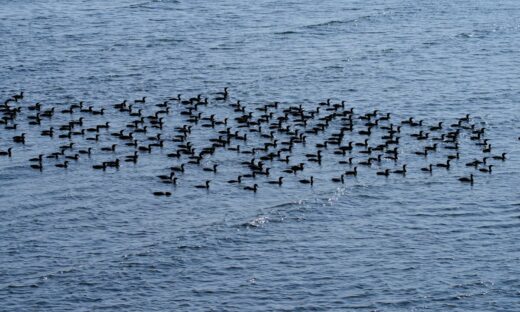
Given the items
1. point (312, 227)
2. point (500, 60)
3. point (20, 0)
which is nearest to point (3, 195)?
point (312, 227)

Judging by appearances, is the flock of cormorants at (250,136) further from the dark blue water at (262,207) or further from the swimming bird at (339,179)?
the dark blue water at (262,207)

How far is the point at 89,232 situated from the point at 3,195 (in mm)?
9592

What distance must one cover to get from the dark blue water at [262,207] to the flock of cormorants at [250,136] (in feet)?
3.00

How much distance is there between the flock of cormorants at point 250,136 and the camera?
3327 inches

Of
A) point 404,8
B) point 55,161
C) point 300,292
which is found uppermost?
point 404,8

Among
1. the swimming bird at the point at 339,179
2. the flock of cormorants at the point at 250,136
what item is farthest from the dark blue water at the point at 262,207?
the flock of cormorants at the point at 250,136

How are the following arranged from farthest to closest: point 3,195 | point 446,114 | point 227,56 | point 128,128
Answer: point 227,56 → point 446,114 → point 128,128 → point 3,195

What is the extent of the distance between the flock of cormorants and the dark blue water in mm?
914

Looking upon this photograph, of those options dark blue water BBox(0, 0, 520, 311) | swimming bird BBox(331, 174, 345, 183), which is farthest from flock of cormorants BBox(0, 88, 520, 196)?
dark blue water BBox(0, 0, 520, 311)

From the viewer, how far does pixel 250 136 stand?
91.1 metres

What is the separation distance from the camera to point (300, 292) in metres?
64.6

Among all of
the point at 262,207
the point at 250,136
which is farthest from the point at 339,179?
the point at 250,136

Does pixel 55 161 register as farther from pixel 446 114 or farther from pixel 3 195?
pixel 446 114

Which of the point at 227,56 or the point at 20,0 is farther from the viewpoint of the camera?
the point at 20,0
